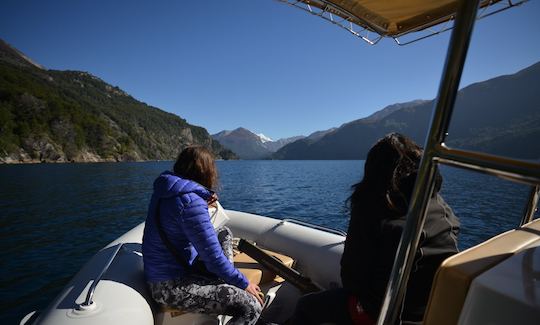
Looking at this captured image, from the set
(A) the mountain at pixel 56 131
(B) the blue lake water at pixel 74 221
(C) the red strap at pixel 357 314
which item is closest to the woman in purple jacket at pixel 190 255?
(B) the blue lake water at pixel 74 221

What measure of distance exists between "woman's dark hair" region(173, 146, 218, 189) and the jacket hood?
0.72 feet

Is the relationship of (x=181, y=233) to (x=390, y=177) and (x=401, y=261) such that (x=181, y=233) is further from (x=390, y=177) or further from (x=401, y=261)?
(x=401, y=261)

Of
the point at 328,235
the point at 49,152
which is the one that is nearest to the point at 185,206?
the point at 328,235

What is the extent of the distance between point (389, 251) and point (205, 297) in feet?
5.37

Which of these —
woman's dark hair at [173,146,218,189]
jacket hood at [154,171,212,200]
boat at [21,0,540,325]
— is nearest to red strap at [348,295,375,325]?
boat at [21,0,540,325]

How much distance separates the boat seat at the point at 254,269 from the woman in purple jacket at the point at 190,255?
72cm

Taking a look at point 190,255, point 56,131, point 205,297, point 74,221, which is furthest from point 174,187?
point 56,131

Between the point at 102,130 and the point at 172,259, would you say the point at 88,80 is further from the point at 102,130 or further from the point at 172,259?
the point at 172,259

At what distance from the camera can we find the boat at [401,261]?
65 cm

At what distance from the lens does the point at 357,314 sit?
5.98 ft

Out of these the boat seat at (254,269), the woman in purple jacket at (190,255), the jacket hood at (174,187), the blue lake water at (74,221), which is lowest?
the blue lake water at (74,221)

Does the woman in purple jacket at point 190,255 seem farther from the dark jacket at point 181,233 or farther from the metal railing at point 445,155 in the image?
the metal railing at point 445,155

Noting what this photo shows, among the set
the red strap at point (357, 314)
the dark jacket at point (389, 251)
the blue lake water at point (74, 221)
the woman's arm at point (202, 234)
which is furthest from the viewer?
the blue lake water at point (74, 221)

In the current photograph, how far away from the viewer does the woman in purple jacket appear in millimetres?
2348
